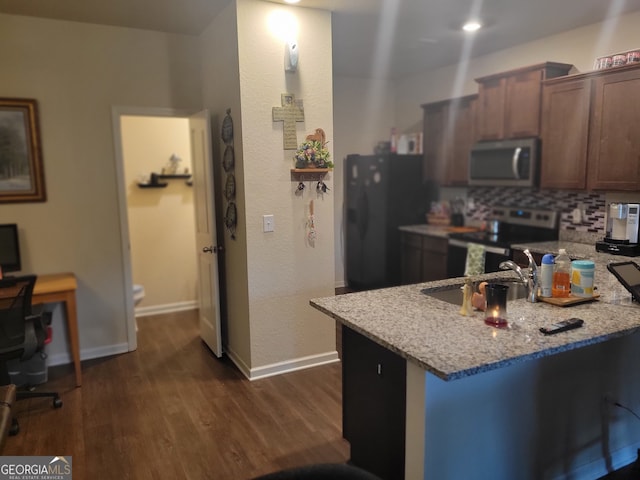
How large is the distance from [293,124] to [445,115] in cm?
233

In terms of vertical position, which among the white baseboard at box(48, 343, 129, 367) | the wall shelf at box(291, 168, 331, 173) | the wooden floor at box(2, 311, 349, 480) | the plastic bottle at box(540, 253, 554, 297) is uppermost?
the wall shelf at box(291, 168, 331, 173)

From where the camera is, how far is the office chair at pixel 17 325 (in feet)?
9.24

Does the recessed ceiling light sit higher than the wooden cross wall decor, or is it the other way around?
the recessed ceiling light

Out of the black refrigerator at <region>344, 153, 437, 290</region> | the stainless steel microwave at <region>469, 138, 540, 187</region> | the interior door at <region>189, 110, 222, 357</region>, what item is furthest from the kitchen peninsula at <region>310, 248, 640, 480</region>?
the black refrigerator at <region>344, 153, 437, 290</region>

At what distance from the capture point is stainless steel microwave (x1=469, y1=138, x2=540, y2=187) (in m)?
3.96

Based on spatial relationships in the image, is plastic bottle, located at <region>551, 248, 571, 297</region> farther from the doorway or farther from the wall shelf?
the doorway

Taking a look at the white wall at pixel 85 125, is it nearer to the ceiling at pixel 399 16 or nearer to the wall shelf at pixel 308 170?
the ceiling at pixel 399 16

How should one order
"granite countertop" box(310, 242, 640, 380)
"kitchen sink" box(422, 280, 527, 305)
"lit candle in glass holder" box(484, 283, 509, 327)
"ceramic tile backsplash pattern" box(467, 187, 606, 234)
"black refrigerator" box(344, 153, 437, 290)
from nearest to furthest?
"granite countertop" box(310, 242, 640, 380), "lit candle in glass holder" box(484, 283, 509, 327), "kitchen sink" box(422, 280, 527, 305), "ceramic tile backsplash pattern" box(467, 187, 606, 234), "black refrigerator" box(344, 153, 437, 290)

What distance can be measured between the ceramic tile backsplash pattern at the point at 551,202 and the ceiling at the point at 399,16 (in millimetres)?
1359

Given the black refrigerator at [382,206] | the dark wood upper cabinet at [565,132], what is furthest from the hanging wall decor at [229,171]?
the dark wood upper cabinet at [565,132]

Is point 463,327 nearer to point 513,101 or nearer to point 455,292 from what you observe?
point 455,292

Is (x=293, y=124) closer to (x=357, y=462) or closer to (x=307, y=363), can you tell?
(x=307, y=363)

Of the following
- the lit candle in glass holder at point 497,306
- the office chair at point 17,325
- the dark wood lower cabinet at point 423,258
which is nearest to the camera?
the lit candle in glass holder at point 497,306

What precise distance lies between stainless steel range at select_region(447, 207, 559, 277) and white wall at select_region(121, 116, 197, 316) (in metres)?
2.82
